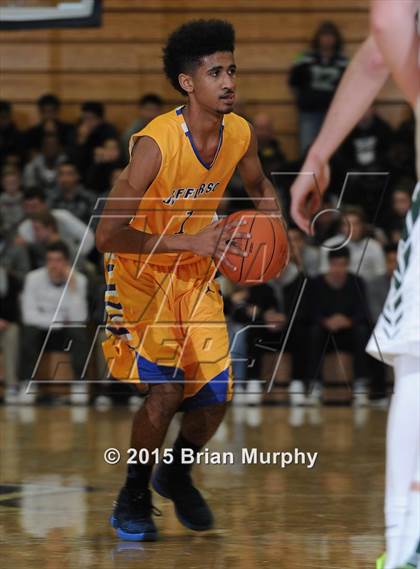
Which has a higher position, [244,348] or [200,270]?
[200,270]

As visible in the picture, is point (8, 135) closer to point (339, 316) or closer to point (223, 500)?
point (339, 316)

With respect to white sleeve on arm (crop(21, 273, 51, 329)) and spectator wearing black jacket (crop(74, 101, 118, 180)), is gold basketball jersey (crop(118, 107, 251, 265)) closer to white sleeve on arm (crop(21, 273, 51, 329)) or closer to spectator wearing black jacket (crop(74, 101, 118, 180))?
white sleeve on arm (crop(21, 273, 51, 329))

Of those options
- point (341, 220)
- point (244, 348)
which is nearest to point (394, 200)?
point (341, 220)

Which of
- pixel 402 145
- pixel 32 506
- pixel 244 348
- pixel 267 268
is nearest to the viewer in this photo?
pixel 267 268

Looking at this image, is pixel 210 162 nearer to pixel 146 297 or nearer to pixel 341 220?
pixel 146 297

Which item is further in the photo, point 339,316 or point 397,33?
point 339,316

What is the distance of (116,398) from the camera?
35.7ft

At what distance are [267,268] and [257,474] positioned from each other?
199 cm

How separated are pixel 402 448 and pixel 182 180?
6.24ft

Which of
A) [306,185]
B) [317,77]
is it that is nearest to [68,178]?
[317,77]

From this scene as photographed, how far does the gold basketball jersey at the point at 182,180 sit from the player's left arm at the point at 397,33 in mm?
1626

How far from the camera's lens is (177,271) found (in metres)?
5.49

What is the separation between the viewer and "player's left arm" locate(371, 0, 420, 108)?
3678 millimetres

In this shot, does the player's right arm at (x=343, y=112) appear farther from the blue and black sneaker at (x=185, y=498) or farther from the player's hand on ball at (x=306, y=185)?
the blue and black sneaker at (x=185, y=498)
